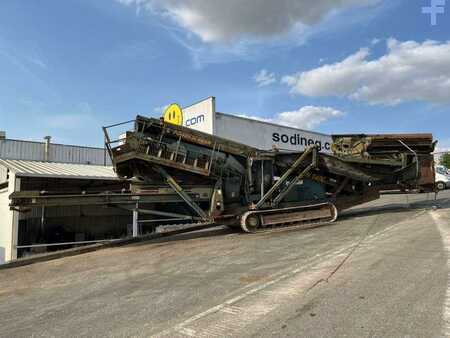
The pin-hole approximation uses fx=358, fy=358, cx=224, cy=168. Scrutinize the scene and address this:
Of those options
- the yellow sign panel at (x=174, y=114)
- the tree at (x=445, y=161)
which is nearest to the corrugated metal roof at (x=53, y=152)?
the yellow sign panel at (x=174, y=114)

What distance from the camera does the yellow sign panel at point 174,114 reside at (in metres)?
23.7

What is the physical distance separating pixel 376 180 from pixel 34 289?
1140cm

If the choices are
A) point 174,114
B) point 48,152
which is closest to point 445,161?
point 174,114

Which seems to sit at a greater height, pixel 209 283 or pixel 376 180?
pixel 376 180

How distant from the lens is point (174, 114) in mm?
24422

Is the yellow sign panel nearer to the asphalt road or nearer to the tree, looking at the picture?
the asphalt road

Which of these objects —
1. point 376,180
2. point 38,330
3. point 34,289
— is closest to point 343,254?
point 38,330

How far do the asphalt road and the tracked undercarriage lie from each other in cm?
210

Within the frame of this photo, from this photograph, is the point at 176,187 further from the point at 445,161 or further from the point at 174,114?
the point at 445,161

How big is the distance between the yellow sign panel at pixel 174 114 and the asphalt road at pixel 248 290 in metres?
15.6

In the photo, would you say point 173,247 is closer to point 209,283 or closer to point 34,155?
point 209,283

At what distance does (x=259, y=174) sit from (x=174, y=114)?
560 inches

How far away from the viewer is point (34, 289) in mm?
6254

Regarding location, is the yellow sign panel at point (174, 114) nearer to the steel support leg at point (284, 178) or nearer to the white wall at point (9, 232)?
the white wall at point (9, 232)
